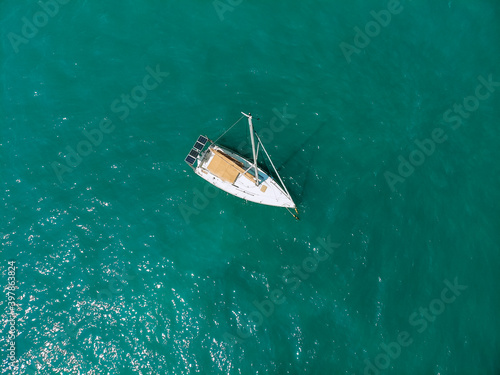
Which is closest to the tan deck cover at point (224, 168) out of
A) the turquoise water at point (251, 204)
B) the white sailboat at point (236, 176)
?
the white sailboat at point (236, 176)

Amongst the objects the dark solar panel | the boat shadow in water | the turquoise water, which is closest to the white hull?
the dark solar panel

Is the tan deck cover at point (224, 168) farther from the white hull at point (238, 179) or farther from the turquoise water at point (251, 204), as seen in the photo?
the turquoise water at point (251, 204)

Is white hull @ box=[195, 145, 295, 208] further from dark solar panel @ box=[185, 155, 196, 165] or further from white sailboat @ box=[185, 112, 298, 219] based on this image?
dark solar panel @ box=[185, 155, 196, 165]

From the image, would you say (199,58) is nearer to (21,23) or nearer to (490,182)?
(21,23)

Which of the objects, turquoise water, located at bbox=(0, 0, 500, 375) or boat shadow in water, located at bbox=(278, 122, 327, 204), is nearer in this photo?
turquoise water, located at bbox=(0, 0, 500, 375)

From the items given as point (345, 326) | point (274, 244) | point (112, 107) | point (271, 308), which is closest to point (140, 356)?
point (271, 308)

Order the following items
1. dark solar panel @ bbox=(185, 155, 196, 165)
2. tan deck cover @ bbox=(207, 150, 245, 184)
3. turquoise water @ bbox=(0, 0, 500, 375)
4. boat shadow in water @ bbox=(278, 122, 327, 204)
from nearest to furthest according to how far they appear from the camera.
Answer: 1. turquoise water @ bbox=(0, 0, 500, 375)
2. tan deck cover @ bbox=(207, 150, 245, 184)
3. dark solar panel @ bbox=(185, 155, 196, 165)
4. boat shadow in water @ bbox=(278, 122, 327, 204)

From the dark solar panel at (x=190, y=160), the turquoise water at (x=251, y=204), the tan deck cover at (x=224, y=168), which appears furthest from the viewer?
the dark solar panel at (x=190, y=160)

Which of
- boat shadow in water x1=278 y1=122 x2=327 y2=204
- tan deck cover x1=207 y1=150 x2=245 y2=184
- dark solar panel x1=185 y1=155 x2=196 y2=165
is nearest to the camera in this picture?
tan deck cover x1=207 y1=150 x2=245 y2=184
